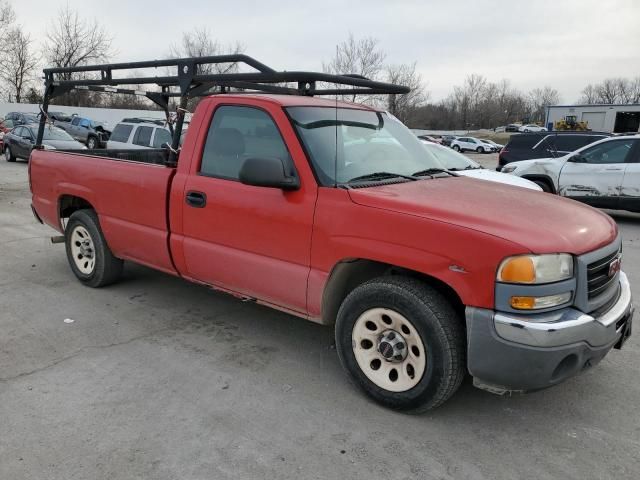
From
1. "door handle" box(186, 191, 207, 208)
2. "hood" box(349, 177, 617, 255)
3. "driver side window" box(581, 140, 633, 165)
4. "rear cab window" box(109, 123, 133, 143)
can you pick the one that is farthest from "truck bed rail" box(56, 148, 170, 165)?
"rear cab window" box(109, 123, 133, 143)

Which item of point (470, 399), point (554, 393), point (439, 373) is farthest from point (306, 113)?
point (554, 393)

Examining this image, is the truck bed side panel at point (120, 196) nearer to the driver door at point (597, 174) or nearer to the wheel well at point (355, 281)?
the wheel well at point (355, 281)

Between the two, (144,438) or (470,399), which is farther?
(470,399)

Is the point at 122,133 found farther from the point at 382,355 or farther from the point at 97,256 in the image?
the point at 382,355

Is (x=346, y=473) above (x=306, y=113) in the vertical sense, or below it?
below

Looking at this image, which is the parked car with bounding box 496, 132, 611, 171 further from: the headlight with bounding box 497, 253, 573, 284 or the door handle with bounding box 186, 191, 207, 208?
the headlight with bounding box 497, 253, 573, 284

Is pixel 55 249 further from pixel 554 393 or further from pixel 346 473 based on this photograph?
pixel 554 393

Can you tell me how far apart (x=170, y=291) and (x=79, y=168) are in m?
1.52

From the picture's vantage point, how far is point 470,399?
3465 mm

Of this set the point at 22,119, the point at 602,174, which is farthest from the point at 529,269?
the point at 22,119

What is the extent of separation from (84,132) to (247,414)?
2810cm

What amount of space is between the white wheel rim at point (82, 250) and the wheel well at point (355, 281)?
9.68 ft

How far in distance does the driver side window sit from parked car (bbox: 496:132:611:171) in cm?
300

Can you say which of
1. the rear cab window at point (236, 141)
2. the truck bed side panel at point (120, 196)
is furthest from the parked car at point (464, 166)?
the truck bed side panel at point (120, 196)
